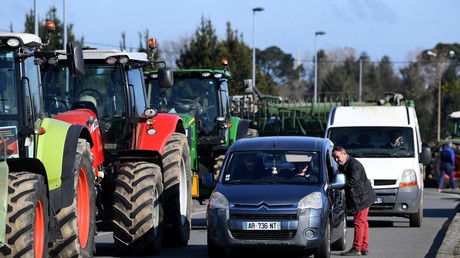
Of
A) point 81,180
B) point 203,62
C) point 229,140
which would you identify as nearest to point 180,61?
point 203,62

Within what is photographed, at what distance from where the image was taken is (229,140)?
24.5 meters

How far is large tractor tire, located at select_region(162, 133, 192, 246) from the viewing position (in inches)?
667

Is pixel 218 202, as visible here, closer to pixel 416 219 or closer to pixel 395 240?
pixel 395 240

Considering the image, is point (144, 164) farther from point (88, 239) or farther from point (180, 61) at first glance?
point (180, 61)

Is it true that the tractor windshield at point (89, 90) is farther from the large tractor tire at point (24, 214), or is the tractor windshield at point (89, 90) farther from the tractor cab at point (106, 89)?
the large tractor tire at point (24, 214)

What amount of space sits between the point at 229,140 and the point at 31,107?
12407 mm

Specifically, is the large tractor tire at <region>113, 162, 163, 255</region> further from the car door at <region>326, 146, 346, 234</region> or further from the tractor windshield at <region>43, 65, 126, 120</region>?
the car door at <region>326, 146, 346, 234</region>

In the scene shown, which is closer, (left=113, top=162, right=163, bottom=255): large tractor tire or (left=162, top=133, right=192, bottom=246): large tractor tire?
(left=113, top=162, right=163, bottom=255): large tractor tire

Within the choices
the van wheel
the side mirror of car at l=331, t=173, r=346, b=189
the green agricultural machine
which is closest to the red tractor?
the side mirror of car at l=331, t=173, r=346, b=189

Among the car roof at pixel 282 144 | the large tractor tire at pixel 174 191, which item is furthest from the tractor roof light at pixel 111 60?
the car roof at pixel 282 144

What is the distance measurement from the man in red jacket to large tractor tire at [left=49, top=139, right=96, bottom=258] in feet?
13.7

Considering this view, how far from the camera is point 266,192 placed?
1514cm

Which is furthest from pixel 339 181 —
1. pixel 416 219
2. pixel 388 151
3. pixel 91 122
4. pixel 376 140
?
pixel 376 140

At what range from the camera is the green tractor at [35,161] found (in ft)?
35.2
